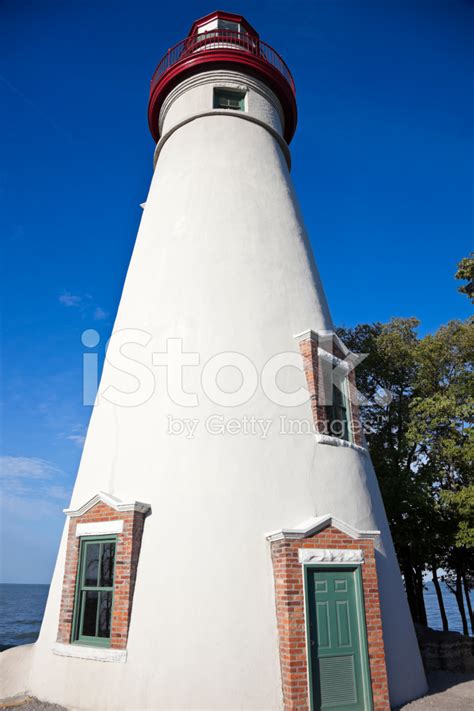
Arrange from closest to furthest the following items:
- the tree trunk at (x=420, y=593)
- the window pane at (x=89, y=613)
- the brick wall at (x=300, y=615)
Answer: the brick wall at (x=300, y=615) < the window pane at (x=89, y=613) < the tree trunk at (x=420, y=593)

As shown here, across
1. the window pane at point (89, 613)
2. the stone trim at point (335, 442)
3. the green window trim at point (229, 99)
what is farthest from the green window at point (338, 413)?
the green window trim at point (229, 99)

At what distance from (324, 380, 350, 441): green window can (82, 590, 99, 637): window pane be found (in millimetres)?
4671

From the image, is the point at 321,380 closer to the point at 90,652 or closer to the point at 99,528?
the point at 99,528

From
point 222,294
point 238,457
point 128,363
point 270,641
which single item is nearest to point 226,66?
point 222,294

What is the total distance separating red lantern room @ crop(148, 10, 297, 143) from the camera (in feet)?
41.0

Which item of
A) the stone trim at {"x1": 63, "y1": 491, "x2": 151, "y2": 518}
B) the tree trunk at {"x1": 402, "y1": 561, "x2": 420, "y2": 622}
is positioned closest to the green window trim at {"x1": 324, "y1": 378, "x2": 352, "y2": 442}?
the stone trim at {"x1": 63, "y1": 491, "x2": 151, "y2": 518}

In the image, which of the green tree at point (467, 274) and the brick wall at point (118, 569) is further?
the green tree at point (467, 274)

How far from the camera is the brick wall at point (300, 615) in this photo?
6.34 metres

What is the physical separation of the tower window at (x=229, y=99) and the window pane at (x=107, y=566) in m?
10.6

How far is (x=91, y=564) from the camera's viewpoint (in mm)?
7668

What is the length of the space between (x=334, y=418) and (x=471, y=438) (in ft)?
16.9

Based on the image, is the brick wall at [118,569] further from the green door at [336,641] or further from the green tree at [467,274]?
the green tree at [467,274]

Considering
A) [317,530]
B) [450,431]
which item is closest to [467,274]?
[450,431]

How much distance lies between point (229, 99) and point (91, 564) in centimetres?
1131
